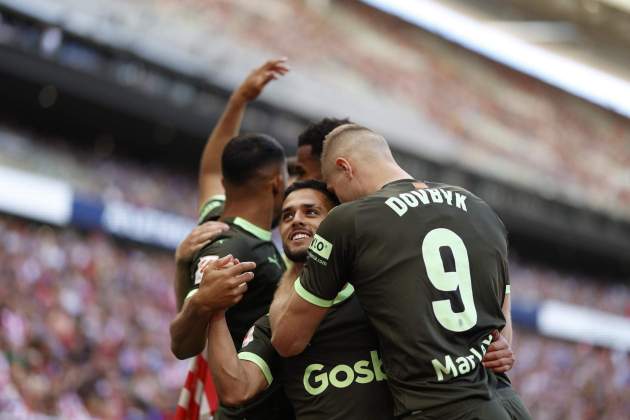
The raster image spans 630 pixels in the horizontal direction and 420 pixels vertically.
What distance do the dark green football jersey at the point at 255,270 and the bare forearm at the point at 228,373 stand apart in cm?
47

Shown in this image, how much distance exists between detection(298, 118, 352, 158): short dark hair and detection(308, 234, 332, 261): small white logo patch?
4.07ft

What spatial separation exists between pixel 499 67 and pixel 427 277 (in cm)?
2675

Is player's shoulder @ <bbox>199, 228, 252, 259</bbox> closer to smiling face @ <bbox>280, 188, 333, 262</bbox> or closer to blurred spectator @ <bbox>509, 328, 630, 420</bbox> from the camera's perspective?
smiling face @ <bbox>280, 188, 333, 262</bbox>

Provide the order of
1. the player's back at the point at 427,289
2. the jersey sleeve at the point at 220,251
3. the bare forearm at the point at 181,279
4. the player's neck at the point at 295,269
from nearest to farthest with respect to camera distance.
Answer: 1. the player's back at the point at 427,289
2. the player's neck at the point at 295,269
3. the jersey sleeve at the point at 220,251
4. the bare forearm at the point at 181,279

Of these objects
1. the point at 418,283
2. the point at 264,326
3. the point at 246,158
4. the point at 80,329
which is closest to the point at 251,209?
the point at 246,158

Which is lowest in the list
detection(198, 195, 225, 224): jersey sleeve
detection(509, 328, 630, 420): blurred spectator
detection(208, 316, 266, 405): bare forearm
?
detection(509, 328, 630, 420): blurred spectator

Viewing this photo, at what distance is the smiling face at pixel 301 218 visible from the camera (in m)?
3.22

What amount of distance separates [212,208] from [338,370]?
1516 millimetres

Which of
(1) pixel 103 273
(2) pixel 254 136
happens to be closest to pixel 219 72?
(1) pixel 103 273

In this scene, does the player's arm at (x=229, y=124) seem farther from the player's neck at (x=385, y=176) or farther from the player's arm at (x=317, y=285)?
the player's arm at (x=317, y=285)

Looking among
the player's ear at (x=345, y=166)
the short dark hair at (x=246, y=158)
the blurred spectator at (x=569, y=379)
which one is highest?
the player's ear at (x=345, y=166)

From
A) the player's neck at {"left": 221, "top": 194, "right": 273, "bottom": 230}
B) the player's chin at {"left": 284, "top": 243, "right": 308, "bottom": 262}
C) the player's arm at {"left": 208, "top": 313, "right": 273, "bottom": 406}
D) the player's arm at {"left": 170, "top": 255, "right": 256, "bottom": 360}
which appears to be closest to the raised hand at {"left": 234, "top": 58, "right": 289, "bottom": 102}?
the player's neck at {"left": 221, "top": 194, "right": 273, "bottom": 230}

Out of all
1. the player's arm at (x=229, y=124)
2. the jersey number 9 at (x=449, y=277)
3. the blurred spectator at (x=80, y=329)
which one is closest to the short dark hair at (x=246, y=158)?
the player's arm at (x=229, y=124)

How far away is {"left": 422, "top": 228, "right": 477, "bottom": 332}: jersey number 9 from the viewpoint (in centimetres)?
271
